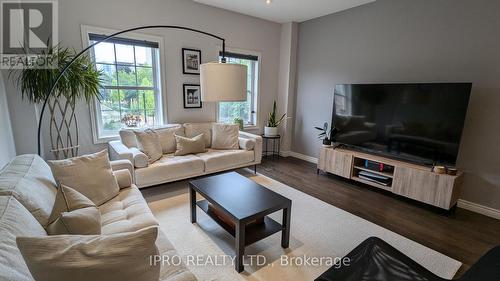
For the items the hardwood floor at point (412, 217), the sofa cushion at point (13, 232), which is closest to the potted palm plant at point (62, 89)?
the sofa cushion at point (13, 232)

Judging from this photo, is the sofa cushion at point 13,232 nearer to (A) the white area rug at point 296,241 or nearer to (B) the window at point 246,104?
(A) the white area rug at point 296,241

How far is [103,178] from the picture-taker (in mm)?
2033

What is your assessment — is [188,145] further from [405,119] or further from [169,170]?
[405,119]

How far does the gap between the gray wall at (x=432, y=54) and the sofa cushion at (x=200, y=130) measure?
213 cm

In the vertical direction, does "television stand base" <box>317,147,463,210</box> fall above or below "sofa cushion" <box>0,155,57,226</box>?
below

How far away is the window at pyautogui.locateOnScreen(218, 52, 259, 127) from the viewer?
4594 millimetres

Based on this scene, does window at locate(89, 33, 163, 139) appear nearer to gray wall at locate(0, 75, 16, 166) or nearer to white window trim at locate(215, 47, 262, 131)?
gray wall at locate(0, 75, 16, 166)

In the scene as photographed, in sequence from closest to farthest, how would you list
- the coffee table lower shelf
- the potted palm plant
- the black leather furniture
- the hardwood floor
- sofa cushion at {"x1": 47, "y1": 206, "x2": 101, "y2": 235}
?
sofa cushion at {"x1": 47, "y1": 206, "x2": 101, "y2": 235}
the black leather furniture
the coffee table lower shelf
the hardwood floor
the potted palm plant

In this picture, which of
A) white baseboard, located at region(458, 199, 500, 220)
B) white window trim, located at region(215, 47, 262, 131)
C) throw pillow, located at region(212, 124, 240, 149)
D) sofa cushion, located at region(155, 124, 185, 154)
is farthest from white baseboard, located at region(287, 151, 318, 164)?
sofa cushion, located at region(155, 124, 185, 154)

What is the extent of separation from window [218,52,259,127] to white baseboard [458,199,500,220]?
11.4ft

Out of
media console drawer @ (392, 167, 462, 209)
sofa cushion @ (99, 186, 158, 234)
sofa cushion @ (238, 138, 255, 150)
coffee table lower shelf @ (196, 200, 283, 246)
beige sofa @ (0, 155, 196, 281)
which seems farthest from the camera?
sofa cushion @ (238, 138, 255, 150)

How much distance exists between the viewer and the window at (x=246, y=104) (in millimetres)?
4594

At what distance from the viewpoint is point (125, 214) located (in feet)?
5.96

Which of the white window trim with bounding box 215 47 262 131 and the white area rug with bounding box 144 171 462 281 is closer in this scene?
the white area rug with bounding box 144 171 462 281
